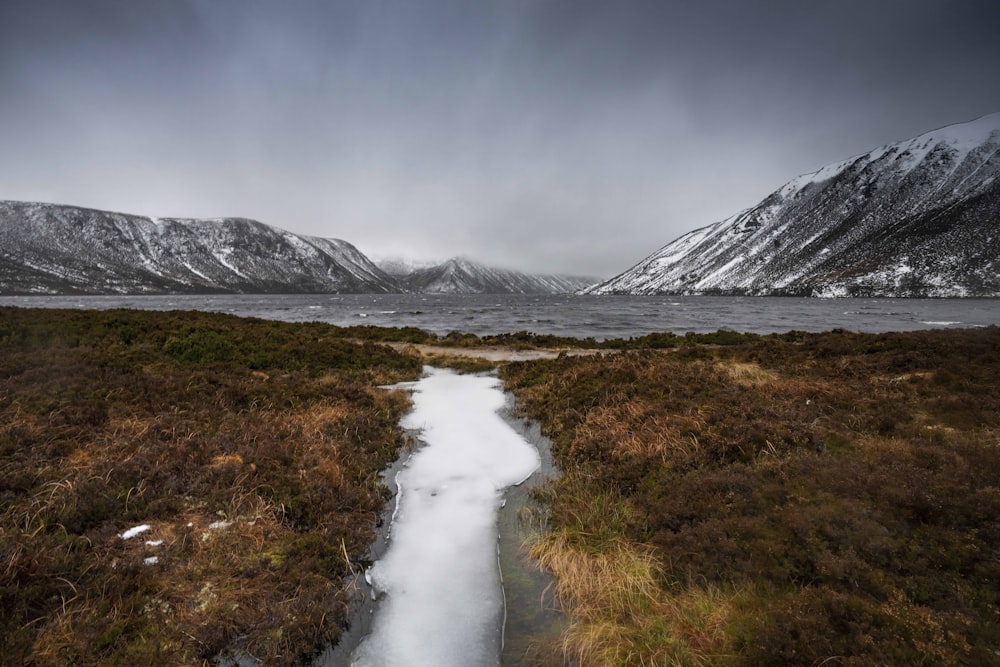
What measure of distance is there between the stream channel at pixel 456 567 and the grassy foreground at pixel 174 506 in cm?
45

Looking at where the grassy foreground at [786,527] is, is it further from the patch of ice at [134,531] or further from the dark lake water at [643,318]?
the dark lake water at [643,318]

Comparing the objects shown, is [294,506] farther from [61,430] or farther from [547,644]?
[61,430]

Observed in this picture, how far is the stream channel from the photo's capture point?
505 centimetres

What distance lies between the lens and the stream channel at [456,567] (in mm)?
5055

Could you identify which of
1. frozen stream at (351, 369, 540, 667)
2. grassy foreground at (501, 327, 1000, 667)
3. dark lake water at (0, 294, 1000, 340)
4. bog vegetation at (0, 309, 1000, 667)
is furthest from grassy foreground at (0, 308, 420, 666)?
dark lake water at (0, 294, 1000, 340)

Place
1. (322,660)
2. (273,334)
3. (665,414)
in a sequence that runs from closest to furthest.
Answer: (322,660) → (665,414) → (273,334)

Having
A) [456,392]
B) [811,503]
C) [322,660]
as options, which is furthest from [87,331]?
[811,503]

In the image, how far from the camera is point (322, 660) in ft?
15.7

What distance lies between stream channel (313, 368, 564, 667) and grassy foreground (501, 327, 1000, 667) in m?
0.56

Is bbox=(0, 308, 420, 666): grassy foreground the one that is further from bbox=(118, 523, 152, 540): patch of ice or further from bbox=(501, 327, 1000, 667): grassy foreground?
bbox=(501, 327, 1000, 667): grassy foreground

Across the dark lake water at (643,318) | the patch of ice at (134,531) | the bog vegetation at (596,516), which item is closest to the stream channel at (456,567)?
the bog vegetation at (596,516)

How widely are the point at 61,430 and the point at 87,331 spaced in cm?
1303

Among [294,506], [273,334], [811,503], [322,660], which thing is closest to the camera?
[322,660]

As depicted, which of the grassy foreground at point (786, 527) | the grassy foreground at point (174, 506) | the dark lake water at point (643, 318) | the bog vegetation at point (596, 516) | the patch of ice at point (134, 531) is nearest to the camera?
the grassy foreground at point (786, 527)
